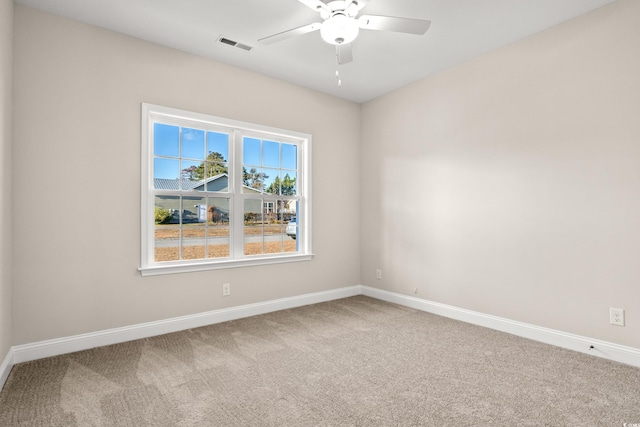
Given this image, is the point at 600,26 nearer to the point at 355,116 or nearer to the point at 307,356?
the point at 355,116

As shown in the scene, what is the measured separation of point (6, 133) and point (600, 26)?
4600 mm

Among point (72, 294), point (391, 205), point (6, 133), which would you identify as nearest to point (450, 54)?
point (391, 205)

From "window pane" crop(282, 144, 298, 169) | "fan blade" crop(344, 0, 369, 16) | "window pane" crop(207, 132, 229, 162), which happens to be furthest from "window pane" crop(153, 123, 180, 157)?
"fan blade" crop(344, 0, 369, 16)

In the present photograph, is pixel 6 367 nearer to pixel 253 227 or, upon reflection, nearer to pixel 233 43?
pixel 253 227

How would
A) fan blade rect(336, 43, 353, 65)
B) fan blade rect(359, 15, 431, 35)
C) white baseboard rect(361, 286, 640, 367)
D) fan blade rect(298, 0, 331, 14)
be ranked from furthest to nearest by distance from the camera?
1. fan blade rect(336, 43, 353, 65)
2. white baseboard rect(361, 286, 640, 367)
3. fan blade rect(359, 15, 431, 35)
4. fan blade rect(298, 0, 331, 14)

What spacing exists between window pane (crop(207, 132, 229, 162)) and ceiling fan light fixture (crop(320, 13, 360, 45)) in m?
1.77

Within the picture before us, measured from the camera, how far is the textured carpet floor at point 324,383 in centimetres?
185

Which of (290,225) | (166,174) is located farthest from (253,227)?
(166,174)

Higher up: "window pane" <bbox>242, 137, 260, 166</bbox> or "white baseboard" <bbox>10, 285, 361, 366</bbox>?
"window pane" <bbox>242, 137, 260, 166</bbox>

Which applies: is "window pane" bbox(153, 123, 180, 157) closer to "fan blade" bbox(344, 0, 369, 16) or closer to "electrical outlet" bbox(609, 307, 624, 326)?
"fan blade" bbox(344, 0, 369, 16)

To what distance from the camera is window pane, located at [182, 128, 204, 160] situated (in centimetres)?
343

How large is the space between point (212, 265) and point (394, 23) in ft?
9.06

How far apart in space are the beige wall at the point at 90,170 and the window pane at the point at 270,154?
0.47 metres

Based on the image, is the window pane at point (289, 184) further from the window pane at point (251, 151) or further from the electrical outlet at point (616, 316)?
the electrical outlet at point (616, 316)
